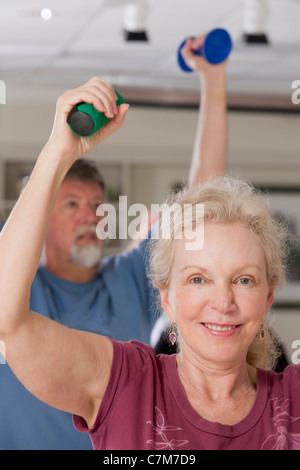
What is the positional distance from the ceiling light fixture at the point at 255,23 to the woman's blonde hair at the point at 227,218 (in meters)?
1.32

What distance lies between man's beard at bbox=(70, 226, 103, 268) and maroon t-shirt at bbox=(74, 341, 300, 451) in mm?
443

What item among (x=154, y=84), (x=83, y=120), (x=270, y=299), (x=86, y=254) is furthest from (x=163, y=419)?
(x=154, y=84)

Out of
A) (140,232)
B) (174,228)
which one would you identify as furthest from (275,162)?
(174,228)

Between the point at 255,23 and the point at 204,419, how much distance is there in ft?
4.98

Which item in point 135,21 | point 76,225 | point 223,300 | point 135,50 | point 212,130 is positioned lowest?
point 223,300

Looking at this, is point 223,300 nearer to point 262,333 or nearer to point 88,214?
point 262,333

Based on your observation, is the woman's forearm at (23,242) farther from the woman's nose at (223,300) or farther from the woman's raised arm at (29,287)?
the woman's nose at (223,300)

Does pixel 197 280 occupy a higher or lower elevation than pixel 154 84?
lower

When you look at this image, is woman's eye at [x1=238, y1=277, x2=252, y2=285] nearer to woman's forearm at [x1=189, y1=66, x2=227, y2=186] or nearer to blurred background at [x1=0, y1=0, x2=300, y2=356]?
woman's forearm at [x1=189, y1=66, x2=227, y2=186]

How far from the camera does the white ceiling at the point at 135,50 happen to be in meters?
2.00

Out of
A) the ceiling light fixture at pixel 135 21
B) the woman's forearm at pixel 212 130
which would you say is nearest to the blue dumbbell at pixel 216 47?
the woman's forearm at pixel 212 130

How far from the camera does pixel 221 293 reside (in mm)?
607

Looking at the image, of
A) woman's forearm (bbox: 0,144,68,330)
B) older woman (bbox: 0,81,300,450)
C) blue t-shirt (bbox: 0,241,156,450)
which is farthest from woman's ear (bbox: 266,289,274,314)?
blue t-shirt (bbox: 0,241,156,450)
